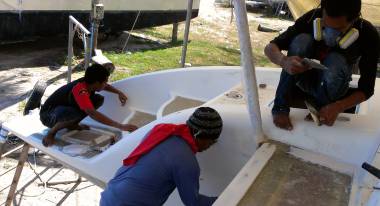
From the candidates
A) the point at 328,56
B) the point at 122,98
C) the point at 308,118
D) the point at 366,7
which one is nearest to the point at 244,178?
the point at 308,118

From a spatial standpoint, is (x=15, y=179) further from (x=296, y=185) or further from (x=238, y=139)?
(x=296, y=185)

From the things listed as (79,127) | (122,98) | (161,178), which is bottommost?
(79,127)

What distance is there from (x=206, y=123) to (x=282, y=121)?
44 cm

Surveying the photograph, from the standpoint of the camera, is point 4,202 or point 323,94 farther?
point 4,202

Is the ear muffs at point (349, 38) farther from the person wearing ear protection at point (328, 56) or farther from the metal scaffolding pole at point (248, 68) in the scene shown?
the metal scaffolding pole at point (248, 68)

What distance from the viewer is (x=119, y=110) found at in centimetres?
460

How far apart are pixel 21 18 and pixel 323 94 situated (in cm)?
694

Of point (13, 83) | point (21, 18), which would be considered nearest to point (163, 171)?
point (13, 83)

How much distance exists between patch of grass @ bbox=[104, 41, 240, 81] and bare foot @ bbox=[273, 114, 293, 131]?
552 centimetres

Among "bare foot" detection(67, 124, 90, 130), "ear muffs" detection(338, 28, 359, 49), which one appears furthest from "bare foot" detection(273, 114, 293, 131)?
"bare foot" detection(67, 124, 90, 130)

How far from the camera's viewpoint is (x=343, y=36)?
251 centimetres

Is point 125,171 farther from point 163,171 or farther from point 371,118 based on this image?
point 371,118

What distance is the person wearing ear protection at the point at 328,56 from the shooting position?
248cm

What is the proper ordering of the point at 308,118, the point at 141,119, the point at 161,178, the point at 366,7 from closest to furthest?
the point at 161,178 < the point at 308,118 < the point at 141,119 < the point at 366,7
